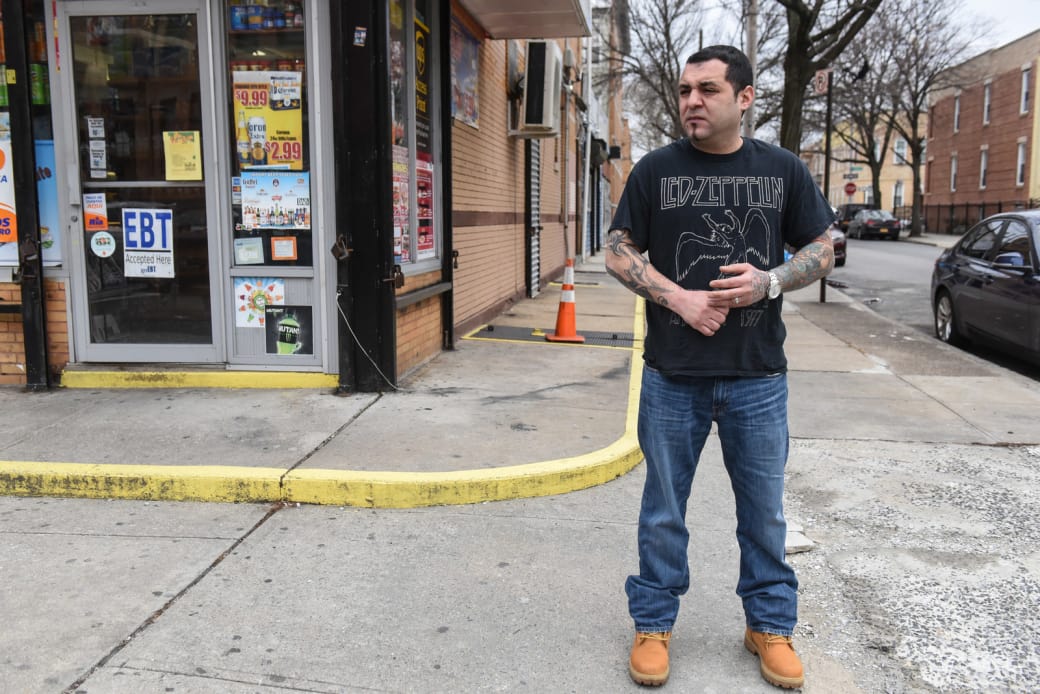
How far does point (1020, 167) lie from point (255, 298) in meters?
42.0

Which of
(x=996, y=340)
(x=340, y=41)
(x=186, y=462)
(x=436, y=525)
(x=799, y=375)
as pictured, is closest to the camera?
(x=436, y=525)

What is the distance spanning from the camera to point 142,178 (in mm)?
6277

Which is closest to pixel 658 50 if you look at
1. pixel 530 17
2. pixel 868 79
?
pixel 868 79

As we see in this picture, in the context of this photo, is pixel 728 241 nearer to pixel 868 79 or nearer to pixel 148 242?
pixel 148 242

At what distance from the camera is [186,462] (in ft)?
15.4

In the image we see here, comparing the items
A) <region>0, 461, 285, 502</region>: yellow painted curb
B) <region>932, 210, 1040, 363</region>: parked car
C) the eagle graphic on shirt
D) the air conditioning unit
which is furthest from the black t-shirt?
the air conditioning unit

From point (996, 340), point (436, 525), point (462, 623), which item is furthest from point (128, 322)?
point (996, 340)

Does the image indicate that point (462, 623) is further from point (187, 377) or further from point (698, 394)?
point (187, 377)

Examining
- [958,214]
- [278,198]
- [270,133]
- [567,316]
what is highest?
[270,133]

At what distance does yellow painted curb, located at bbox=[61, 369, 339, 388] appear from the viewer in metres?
6.36

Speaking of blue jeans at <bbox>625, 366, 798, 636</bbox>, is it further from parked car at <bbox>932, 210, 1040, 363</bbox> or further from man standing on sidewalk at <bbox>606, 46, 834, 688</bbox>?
parked car at <bbox>932, 210, 1040, 363</bbox>

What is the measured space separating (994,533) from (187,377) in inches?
210

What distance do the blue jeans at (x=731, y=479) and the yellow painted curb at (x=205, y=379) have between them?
3915mm

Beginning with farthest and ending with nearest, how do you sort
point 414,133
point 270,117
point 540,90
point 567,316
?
1. point 540,90
2. point 567,316
3. point 414,133
4. point 270,117
